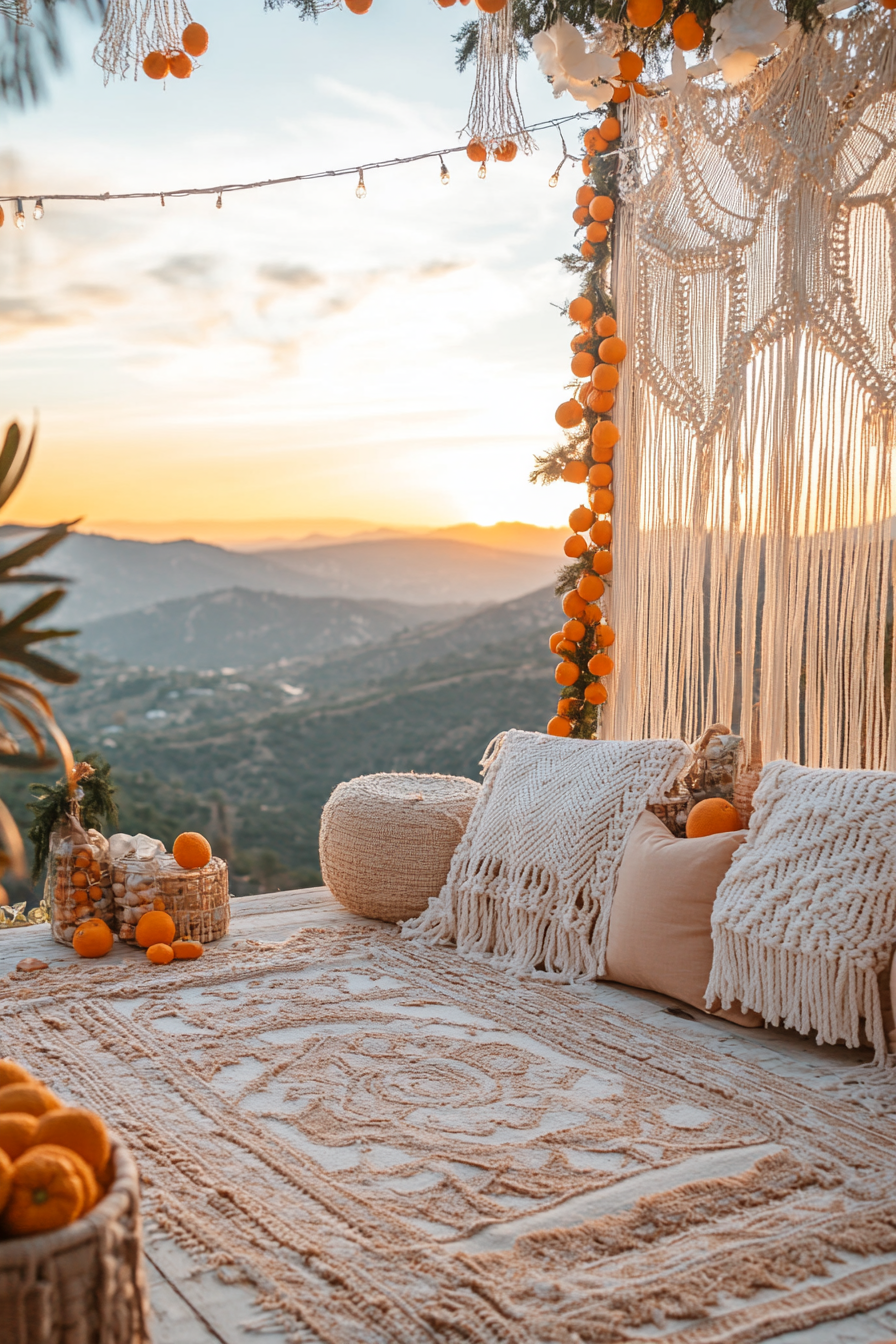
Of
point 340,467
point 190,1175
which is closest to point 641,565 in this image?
point 190,1175

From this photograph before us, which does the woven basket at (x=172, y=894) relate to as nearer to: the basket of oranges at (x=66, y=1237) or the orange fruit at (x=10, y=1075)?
the orange fruit at (x=10, y=1075)

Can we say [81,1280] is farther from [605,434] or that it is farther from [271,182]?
[271,182]

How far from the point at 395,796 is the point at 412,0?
223 cm

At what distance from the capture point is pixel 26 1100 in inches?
46.1

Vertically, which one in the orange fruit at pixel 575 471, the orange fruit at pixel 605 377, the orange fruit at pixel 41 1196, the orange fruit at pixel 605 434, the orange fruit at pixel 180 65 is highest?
the orange fruit at pixel 180 65

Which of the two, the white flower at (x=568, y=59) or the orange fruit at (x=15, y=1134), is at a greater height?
the white flower at (x=568, y=59)

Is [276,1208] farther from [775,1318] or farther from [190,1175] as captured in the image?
[775,1318]

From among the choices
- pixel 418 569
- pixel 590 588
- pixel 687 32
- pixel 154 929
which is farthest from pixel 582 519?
pixel 418 569

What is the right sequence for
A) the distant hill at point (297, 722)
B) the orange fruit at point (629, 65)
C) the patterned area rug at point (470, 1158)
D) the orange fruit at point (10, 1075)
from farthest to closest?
the distant hill at point (297, 722) → the orange fruit at point (629, 65) → the patterned area rug at point (470, 1158) → the orange fruit at point (10, 1075)

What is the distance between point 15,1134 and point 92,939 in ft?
6.38

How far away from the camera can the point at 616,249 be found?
3.57 m

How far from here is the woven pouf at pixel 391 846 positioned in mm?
3219

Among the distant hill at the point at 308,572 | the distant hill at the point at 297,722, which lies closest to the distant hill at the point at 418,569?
the distant hill at the point at 308,572

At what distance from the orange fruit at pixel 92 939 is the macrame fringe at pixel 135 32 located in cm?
222
